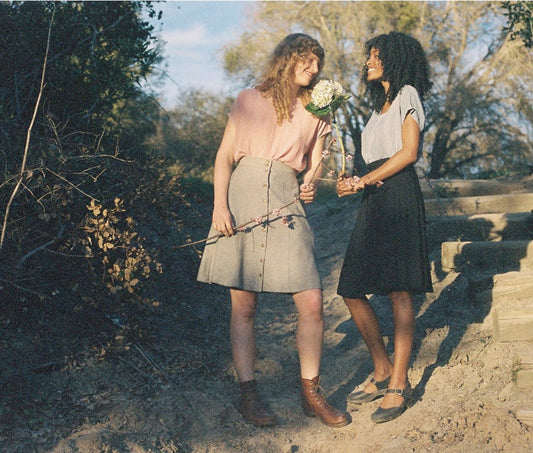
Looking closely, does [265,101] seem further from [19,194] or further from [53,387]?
[53,387]

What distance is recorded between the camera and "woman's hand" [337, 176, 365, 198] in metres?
3.84

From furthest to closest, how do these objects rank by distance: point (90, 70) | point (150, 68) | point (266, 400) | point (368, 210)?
point (150, 68) → point (90, 70) → point (266, 400) → point (368, 210)

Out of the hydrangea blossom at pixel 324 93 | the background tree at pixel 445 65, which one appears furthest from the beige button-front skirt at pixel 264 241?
the background tree at pixel 445 65

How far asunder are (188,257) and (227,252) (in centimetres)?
336

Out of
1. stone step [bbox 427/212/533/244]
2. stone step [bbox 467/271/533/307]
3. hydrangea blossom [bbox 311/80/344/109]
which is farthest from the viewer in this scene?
stone step [bbox 427/212/533/244]

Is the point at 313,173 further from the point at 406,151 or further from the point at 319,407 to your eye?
the point at 319,407

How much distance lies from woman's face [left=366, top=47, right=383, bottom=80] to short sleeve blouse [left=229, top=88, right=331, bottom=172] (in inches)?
18.8

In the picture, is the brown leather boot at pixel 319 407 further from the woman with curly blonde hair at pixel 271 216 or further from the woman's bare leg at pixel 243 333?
the woman's bare leg at pixel 243 333

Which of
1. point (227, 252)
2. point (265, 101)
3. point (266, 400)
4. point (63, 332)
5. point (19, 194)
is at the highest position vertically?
point (265, 101)

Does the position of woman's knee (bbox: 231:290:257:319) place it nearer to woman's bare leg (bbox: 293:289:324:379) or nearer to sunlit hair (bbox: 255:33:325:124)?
woman's bare leg (bbox: 293:289:324:379)

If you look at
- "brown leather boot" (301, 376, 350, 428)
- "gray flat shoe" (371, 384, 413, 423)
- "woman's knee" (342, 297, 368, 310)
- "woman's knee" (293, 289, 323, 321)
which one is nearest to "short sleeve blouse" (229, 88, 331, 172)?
"woman's knee" (293, 289, 323, 321)

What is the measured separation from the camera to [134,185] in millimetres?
4895

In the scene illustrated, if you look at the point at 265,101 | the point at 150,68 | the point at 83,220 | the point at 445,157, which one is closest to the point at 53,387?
the point at 83,220

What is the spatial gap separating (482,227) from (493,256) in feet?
3.03
